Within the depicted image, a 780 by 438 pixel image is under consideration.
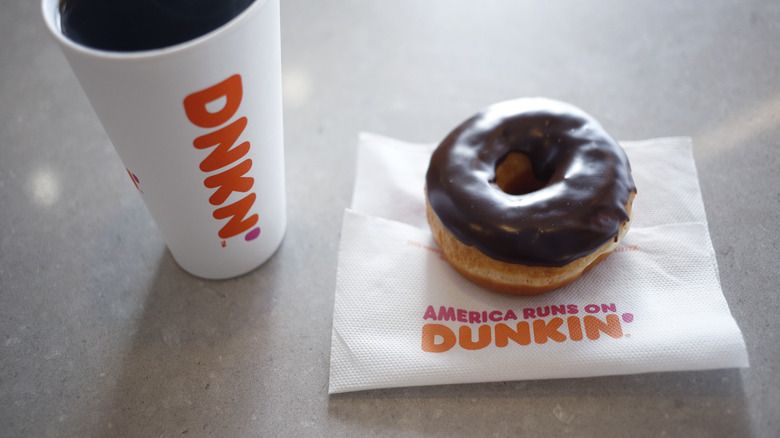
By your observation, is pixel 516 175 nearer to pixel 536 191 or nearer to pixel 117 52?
pixel 536 191

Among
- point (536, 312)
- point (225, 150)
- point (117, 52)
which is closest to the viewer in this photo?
point (117, 52)

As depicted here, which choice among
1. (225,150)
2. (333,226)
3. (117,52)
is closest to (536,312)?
(333,226)

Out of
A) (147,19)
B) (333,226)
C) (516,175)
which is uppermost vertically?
(147,19)

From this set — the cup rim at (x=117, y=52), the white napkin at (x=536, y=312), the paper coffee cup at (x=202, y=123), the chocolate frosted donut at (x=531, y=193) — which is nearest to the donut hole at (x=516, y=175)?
the chocolate frosted donut at (x=531, y=193)

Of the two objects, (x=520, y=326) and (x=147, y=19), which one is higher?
(x=147, y=19)

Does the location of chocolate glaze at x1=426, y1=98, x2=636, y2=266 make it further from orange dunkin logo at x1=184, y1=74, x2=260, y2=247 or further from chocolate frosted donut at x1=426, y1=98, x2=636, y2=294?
orange dunkin logo at x1=184, y1=74, x2=260, y2=247

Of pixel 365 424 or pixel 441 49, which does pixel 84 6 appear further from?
pixel 441 49

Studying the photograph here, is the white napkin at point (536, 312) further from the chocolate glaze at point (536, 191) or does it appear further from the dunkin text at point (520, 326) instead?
the chocolate glaze at point (536, 191)

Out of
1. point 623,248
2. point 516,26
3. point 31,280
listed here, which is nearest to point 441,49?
point 516,26
